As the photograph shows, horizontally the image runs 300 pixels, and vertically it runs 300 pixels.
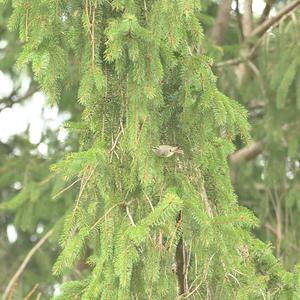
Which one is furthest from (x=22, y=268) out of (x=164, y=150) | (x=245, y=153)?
(x=164, y=150)

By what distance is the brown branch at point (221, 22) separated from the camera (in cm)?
693

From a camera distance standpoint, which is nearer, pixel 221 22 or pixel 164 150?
pixel 164 150

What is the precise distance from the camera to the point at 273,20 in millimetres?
6074

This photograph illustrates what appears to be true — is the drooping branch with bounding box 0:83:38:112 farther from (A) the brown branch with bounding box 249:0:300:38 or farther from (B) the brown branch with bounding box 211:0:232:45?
(A) the brown branch with bounding box 249:0:300:38

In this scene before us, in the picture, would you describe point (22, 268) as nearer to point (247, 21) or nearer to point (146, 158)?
point (247, 21)

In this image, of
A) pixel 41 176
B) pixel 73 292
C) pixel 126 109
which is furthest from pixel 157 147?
pixel 41 176

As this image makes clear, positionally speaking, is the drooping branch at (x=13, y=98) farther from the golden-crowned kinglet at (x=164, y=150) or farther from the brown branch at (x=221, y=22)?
the golden-crowned kinglet at (x=164, y=150)

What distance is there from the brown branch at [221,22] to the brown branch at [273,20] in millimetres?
581

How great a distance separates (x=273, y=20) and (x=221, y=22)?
1003 millimetres

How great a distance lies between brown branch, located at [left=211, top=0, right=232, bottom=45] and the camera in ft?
22.7

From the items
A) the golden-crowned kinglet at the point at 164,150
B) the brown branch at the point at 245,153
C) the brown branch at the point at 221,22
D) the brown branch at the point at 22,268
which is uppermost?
the golden-crowned kinglet at the point at 164,150

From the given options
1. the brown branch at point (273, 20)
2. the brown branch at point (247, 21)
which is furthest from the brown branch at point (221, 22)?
the brown branch at point (273, 20)

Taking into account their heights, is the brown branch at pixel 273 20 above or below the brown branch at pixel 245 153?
above

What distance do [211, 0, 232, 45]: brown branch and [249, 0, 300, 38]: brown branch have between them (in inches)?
22.9
